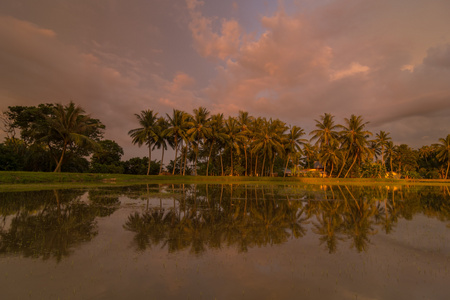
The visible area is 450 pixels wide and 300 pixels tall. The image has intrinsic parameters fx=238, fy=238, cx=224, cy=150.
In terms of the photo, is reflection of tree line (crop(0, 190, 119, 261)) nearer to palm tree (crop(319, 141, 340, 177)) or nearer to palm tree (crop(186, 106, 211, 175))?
palm tree (crop(186, 106, 211, 175))

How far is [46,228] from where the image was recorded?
682cm

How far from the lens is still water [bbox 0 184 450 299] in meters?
3.60

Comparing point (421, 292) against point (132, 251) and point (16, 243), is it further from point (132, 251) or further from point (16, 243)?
point (16, 243)

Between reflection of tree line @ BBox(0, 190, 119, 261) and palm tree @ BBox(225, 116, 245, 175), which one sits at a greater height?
palm tree @ BBox(225, 116, 245, 175)

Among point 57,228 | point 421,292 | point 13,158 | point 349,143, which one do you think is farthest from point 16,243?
point 349,143

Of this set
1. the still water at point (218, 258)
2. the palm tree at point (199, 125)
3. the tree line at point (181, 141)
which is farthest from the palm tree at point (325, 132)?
the still water at point (218, 258)

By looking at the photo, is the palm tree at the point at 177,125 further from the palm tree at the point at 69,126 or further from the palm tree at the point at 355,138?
the palm tree at the point at 355,138

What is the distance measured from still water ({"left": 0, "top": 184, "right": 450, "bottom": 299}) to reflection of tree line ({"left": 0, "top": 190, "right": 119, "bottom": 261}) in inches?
1.1

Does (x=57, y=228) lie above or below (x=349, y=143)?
below

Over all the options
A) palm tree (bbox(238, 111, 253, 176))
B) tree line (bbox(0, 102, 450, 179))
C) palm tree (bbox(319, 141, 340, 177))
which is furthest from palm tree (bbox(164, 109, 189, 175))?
palm tree (bbox(319, 141, 340, 177))

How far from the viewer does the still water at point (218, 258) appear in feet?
11.8

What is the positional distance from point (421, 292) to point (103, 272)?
5153 millimetres

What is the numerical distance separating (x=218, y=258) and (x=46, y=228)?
5377 mm

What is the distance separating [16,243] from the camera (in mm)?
5496
